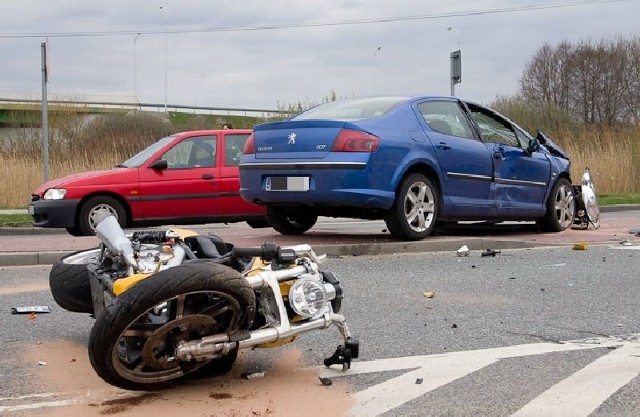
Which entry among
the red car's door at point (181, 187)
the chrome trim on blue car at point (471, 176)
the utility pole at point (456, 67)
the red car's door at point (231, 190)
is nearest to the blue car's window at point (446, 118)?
the chrome trim on blue car at point (471, 176)

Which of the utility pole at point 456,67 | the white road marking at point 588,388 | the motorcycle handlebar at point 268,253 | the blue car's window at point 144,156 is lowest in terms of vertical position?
the white road marking at point 588,388

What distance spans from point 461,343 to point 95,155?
1768 cm

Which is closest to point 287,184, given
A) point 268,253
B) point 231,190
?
point 231,190

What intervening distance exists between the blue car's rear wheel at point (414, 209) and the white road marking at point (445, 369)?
410 cm

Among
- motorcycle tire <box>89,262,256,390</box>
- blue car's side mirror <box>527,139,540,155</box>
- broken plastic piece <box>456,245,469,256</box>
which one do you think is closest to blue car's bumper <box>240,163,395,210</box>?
broken plastic piece <box>456,245,469,256</box>

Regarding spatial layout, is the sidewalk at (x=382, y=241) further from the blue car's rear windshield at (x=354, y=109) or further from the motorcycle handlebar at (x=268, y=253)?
the motorcycle handlebar at (x=268, y=253)

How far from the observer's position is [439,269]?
8422mm

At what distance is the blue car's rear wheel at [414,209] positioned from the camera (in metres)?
9.37

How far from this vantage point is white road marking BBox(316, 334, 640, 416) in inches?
162

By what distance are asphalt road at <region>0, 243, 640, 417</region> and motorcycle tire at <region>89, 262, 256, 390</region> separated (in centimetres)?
16

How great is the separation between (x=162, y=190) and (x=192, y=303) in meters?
8.69

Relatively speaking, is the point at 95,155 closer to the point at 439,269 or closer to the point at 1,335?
the point at 439,269

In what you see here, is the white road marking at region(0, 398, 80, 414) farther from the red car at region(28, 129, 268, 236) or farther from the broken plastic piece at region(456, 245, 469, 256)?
the red car at region(28, 129, 268, 236)

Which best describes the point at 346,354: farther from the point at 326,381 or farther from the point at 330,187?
the point at 330,187
